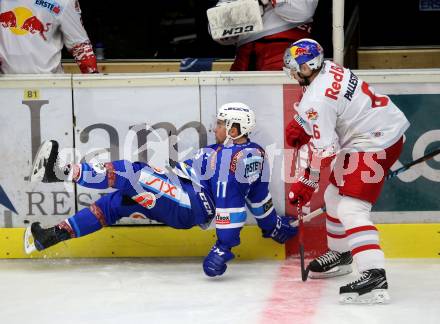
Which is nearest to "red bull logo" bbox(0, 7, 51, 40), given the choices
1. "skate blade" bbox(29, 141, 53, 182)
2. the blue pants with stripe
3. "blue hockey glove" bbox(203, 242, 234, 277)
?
"skate blade" bbox(29, 141, 53, 182)

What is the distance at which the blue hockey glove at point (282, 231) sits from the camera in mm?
5949

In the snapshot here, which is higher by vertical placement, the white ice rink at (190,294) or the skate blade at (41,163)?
the skate blade at (41,163)

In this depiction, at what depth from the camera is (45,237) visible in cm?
581

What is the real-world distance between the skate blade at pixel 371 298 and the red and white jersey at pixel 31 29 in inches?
91.4

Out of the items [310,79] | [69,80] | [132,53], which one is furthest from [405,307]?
[132,53]

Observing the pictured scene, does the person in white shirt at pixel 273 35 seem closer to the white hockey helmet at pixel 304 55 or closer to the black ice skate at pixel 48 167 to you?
the white hockey helmet at pixel 304 55

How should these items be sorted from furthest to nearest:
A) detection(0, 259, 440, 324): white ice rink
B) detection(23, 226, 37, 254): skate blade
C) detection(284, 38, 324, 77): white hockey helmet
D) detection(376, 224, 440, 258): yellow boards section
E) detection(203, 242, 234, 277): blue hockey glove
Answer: detection(376, 224, 440, 258): yellow boards section
detection(23, 226, 37, 254): skate blade
detection(203, 242, 234, 277): blue hockey glove
detection(284, 38, 324, 77): white hockey helmet
detection(0, 259, 440, 324): white ice rink

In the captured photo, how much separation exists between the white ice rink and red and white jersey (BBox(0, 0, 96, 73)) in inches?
44.5

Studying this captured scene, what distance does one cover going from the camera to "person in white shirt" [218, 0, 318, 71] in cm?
630

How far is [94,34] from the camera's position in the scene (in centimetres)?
823

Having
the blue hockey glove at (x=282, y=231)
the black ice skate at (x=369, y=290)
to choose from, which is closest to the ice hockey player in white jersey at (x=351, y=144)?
the black ice skate at (x=369, y=290)

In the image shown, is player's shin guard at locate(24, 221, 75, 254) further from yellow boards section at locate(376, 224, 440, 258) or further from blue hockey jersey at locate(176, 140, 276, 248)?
yellow boards section at locate(376, 224, 440, 258)

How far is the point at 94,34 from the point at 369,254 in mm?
3755

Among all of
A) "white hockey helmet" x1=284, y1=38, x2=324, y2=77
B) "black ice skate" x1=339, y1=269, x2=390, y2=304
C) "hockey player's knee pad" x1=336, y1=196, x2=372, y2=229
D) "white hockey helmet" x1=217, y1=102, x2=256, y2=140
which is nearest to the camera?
"black ice skate" x1=339, y1=269, x2=390, y2=304
